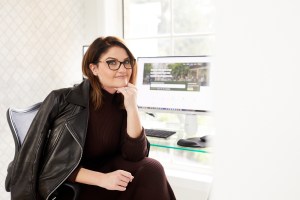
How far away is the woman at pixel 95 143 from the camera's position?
125 centimetres

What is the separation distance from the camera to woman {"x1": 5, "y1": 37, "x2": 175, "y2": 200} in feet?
4.09

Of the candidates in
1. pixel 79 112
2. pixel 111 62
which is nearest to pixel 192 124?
pixel 111 62

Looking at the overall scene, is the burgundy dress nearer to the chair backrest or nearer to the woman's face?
→ the woman's face

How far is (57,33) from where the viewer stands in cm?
233

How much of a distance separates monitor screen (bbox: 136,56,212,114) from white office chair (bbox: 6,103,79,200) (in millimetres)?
781

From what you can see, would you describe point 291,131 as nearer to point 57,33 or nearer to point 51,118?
point 51,118

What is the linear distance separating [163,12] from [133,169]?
1.47 metres

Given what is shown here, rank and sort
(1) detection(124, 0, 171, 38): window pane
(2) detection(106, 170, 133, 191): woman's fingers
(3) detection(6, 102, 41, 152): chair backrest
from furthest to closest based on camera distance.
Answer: (1) detection(124, 0, 171, 38): window pane
(3) detection(6, 102, 41, 152): chair backrest
(2) detection(106, 170, 133, 191): woman's fingers

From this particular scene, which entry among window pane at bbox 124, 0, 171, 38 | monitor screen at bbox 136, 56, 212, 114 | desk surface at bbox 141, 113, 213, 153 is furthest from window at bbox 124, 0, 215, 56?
desk surface at bbox 141, 113, 213, 153

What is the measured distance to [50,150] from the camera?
129 centimetres

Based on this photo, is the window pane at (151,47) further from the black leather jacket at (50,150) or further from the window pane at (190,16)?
the black leather jacket at (50,150)

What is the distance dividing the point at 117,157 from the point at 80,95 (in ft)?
1.10

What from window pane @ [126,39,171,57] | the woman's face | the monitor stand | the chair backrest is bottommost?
the monitor stand

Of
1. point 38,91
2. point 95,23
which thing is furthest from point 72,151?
point 95,23
